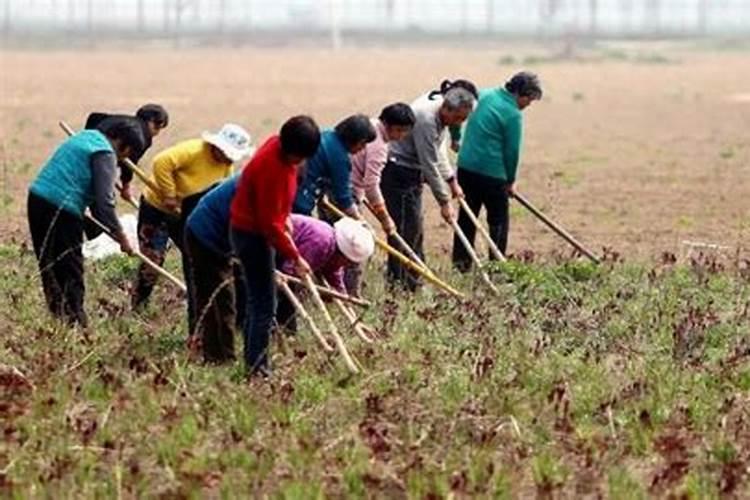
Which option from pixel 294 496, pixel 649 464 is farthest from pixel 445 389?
pixel 294 496

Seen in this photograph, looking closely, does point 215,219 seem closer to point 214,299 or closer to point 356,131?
point 214,299

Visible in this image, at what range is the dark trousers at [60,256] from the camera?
9.39 m

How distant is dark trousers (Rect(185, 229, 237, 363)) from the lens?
8820 mm

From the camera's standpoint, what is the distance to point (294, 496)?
6.41 m

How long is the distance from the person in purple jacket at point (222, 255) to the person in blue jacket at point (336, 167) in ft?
1.21

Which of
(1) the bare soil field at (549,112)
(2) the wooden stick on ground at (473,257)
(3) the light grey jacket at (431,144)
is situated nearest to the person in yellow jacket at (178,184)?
(3) the light grey jacket at (431,144)

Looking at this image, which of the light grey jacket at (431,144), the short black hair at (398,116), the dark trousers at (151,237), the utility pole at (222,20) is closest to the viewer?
the short black hair at (398,116)

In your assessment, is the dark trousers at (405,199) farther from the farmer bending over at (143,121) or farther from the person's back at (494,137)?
the farmer bending over at (143,121)

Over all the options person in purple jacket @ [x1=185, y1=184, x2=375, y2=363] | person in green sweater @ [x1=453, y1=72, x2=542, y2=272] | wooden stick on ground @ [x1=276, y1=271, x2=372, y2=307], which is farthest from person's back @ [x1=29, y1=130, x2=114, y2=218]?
person in green sweater @ [x1=453, y1=72, x2=542, y2=272]

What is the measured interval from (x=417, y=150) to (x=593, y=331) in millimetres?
2458

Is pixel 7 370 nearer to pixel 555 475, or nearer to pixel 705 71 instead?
pixel 555 475

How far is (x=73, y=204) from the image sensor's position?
9.31 metres

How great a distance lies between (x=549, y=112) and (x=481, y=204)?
24447 millimetres

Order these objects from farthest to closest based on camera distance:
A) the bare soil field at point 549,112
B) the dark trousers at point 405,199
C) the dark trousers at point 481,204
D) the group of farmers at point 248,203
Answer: the bare soil field at point 549,112
the dark trousers at point 481,204
the dark trousers at point 405,199
the group of farmers at point 248,203
